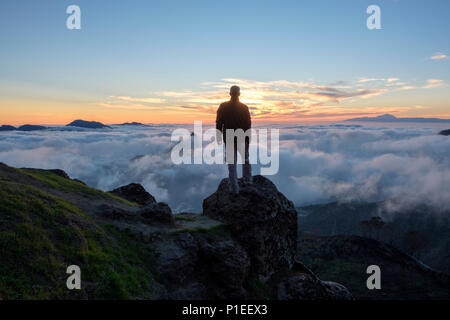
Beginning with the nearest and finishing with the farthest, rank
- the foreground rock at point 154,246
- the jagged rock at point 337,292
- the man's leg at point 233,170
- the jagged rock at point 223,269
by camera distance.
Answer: the foreground rock at point 154,246, the jagged rock at point 223,269, the man's leg at point 233,170, the jagged rock at point 337,292

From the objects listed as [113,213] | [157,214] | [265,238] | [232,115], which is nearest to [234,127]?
[232,115]

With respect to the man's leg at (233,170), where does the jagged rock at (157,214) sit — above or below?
below

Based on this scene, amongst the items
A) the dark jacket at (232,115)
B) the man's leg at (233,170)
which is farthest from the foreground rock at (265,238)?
the dark jacket at (232,115)

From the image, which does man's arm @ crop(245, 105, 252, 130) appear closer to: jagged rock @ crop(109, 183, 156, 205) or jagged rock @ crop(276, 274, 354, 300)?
jagged rock @ crop(276, 274, 354, 300)

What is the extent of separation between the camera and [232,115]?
16.4 metres

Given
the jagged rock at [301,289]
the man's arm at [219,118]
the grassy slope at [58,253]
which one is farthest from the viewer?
the man's arm at [219,118]

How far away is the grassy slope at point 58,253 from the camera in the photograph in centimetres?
848

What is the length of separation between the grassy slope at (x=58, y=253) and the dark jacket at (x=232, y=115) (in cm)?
825

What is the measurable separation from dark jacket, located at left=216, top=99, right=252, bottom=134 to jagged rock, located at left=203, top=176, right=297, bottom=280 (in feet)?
14.8

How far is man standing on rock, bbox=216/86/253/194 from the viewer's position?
16484mm

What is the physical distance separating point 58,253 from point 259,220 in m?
11.1

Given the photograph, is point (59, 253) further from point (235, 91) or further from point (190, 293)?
point (235, 91)

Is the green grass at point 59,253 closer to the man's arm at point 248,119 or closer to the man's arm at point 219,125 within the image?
the man's arm at point 219,125

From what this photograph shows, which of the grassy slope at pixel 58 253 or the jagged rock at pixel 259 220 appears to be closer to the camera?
the grassy slope at pixel 58 253
